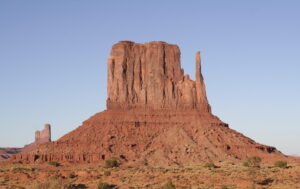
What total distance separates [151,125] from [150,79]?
15.1 metres

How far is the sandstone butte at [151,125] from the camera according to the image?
11094 centimetres

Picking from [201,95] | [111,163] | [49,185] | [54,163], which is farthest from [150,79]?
[49,185]

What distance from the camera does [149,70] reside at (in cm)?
13475

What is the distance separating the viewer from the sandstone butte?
111 metres

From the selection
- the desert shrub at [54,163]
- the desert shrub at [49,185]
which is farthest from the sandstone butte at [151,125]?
the desert shrub at [49,185]

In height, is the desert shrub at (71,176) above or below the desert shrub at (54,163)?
below

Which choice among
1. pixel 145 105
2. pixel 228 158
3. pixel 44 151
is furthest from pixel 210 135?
pixel 44 151

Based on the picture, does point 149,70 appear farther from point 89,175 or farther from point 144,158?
point 89,175

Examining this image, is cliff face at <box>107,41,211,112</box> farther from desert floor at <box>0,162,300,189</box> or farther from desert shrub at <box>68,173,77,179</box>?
desert shrub at <box>68,173,77,179</box>

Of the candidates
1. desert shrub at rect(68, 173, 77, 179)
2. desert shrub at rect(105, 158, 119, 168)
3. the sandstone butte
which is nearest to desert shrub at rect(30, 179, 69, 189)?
desert shrub at rect(68, 173, 77, 179)

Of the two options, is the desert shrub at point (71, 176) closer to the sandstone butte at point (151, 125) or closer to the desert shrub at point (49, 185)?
the desert shrub at point (49, 185)

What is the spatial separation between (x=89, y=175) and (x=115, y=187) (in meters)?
12.2

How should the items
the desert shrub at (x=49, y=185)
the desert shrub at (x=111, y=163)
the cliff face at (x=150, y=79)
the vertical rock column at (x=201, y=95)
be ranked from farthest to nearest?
the cliff face at (x=150, y=79), the vertical rock column at (x=201, y=95), the desert shrub at (x=111, y=163), the desert shrub at (x=49, y=185)

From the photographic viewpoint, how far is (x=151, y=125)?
124m
